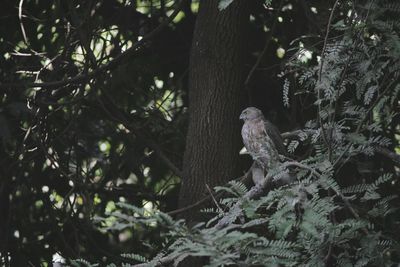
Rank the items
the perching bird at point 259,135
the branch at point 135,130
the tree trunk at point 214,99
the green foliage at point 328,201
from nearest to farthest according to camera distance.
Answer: the green foliage at point 328,201 < the tree trunk at point 214,99 < the perching bird at point 259,135 < the branch at point 135,130

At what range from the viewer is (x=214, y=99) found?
5.89 metres

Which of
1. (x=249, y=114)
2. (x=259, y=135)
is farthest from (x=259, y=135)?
(x=249, y=114)

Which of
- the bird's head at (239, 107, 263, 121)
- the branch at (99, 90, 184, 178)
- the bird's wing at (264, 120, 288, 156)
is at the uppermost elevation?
the branch at (99, 90, 184, 178)

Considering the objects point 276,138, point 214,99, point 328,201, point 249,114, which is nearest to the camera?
point 328,201

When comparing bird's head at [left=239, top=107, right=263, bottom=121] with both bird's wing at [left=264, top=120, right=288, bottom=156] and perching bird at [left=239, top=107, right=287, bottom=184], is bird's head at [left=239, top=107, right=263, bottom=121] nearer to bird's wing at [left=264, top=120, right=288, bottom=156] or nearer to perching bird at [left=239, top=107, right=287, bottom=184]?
perching bird at [left=239, top=107, right=287, bottom=184]

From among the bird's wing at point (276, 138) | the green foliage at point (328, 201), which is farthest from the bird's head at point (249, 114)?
the green foliage at point (328, 201)

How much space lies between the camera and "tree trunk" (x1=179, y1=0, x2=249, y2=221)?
5.80 metres

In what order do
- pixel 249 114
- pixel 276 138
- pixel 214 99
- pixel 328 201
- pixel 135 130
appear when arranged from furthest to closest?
pixel 135 130 < pixel 249 114 < pixel 276 138 < pixel 214 99 < pixel 328 201

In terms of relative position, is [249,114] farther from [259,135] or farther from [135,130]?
[135,130]

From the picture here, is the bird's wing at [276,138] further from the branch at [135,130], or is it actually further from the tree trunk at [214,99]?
the branch at [135,130]

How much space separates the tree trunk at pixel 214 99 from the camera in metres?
5.80

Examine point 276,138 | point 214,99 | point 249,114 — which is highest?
point 214,99

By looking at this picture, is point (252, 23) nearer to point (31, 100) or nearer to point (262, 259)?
point (31, 100)

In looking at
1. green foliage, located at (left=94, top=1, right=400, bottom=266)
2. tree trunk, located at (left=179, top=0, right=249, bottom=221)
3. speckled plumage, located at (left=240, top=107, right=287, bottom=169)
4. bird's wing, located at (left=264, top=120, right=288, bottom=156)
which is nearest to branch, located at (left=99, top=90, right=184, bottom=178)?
tree trunk, located at (left=179, top=0, right=249, bottom=221)
